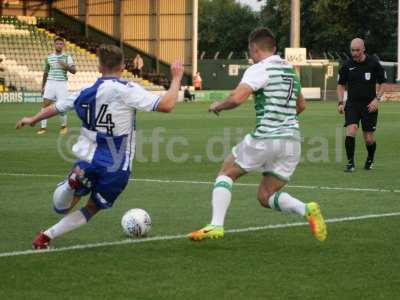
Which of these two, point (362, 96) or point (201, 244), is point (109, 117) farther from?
point (362, 96)

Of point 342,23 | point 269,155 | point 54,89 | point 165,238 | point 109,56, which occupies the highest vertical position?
point 342,23

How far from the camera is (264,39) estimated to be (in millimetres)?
9344

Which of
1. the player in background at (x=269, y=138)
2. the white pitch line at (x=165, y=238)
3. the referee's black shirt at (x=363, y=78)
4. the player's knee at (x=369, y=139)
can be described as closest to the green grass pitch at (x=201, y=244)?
the white pitch line at (x=165, y=238)

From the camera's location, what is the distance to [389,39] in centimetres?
9588

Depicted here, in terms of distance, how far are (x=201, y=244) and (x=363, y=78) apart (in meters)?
8.43

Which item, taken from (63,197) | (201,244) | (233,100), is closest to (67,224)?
(63,197)

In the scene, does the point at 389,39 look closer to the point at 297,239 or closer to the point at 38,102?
the point at 38,102

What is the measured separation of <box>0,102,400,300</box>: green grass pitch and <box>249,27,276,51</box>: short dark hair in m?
1.70

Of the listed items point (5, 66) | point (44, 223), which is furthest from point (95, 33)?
point (44, 223)

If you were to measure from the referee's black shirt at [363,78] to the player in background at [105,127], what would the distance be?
343 inches

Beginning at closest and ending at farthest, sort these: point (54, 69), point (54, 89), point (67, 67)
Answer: point (67, 67) < point (54, 89) < point (54, 69)

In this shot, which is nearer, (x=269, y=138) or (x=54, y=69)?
(x=269, y=138)

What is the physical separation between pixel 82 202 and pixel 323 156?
27.3 feet

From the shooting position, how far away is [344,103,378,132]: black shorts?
17234 mm
